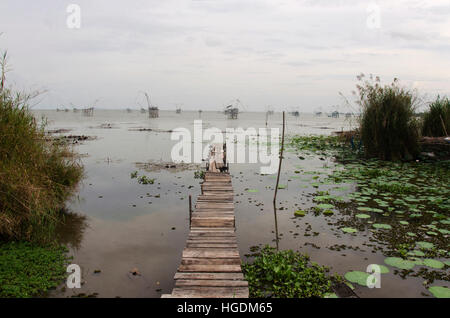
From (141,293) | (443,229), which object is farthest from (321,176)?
(141,293)

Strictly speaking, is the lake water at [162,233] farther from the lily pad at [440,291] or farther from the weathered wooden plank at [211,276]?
the weathered wooden plank at [211,276]

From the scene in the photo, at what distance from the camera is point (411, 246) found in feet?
20.3

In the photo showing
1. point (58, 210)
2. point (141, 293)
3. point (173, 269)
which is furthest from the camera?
Answer: point (58, 210)

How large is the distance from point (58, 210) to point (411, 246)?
8371mm

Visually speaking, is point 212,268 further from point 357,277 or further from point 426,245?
point 426,245

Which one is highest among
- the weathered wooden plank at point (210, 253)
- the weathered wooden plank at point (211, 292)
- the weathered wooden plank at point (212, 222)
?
the weathered wooden plank at point (212, 222)

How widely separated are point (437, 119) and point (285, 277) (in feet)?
51.6

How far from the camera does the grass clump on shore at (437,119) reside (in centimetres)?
1543

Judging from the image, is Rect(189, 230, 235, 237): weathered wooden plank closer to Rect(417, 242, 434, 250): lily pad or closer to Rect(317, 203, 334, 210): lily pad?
Rect(317, 203, 334, 210): lily pad

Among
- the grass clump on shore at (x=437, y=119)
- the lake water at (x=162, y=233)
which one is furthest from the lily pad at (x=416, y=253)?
the grass clump on shore at (x=437, y=119)

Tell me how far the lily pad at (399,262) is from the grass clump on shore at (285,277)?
4.16 ft

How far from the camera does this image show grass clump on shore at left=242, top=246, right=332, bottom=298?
4668 mm

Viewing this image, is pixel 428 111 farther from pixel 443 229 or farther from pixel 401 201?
pixel 443 229

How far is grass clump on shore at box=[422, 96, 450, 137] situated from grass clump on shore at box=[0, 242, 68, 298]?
17545mm
